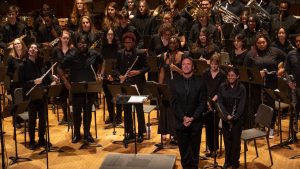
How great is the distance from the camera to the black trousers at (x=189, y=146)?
6750 millimetres

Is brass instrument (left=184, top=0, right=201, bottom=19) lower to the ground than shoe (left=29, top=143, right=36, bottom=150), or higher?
higher

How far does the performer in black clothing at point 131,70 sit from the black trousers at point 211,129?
121 cm

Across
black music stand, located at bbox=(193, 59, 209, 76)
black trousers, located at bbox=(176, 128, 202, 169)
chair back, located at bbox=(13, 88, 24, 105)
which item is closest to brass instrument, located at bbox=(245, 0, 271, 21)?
black music stand, located at bbox=(193, 59, 209, 76)

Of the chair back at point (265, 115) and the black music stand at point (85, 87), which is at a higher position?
the black music stand at point (85, 87)

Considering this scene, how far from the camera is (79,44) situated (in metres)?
8.09

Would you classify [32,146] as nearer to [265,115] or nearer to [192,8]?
[265,115]

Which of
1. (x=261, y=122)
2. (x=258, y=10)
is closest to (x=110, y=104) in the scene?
(x=261, y=122)

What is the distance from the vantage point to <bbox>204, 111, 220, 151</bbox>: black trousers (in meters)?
7.36

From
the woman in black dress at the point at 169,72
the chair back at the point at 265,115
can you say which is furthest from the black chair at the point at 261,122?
→ the woman in black dress at the point at 169,72

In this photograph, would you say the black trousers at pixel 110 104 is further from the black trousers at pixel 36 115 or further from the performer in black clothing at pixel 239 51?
the performer in black clothing at pixel 239 51

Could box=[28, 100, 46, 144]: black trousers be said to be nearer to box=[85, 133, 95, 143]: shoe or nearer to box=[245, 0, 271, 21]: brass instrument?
→ box=[85, 133, 95, 143]: shoe

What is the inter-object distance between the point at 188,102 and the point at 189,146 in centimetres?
57

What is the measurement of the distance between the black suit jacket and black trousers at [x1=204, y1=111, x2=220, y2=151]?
65 cm

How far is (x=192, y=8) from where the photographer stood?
35.3ft
